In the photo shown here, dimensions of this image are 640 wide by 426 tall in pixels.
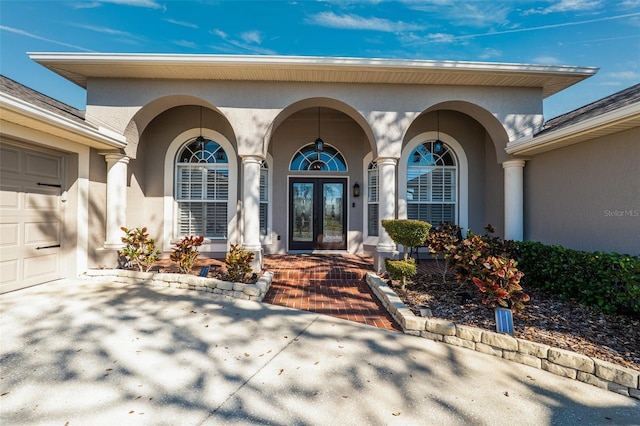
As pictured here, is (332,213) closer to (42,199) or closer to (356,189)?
(356,189)

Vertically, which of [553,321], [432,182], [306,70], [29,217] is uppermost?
[306,70]

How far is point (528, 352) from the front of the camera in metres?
2.89

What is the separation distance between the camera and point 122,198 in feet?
19.2

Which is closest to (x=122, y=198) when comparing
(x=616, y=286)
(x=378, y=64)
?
(x=378, y=64)

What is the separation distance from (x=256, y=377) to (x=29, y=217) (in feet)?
16.1

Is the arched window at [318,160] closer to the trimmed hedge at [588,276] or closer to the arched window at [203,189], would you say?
the arched window at [203,189]

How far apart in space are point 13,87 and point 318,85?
5.35m

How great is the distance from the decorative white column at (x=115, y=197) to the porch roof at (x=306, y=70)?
1667 mm

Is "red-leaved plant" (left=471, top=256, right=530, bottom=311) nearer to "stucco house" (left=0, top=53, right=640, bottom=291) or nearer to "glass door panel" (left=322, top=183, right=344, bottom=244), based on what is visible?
"stucco house" (left=0, top=53, right=640, bottom=291)

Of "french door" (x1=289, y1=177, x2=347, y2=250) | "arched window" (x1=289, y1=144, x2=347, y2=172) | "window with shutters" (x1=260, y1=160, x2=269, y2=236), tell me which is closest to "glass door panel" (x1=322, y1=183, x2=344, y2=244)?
"french door" (x1=289, y1=177, x2=347, y2=250)

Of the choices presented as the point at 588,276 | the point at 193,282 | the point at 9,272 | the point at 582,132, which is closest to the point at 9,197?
the point at 9,272

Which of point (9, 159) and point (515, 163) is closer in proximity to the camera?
point (9, 159)

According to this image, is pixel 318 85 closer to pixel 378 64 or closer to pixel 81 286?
pixel 378 64

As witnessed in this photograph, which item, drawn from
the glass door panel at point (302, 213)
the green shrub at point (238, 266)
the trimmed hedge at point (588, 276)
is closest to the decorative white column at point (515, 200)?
the trimmed hedge at point (588, 276)
